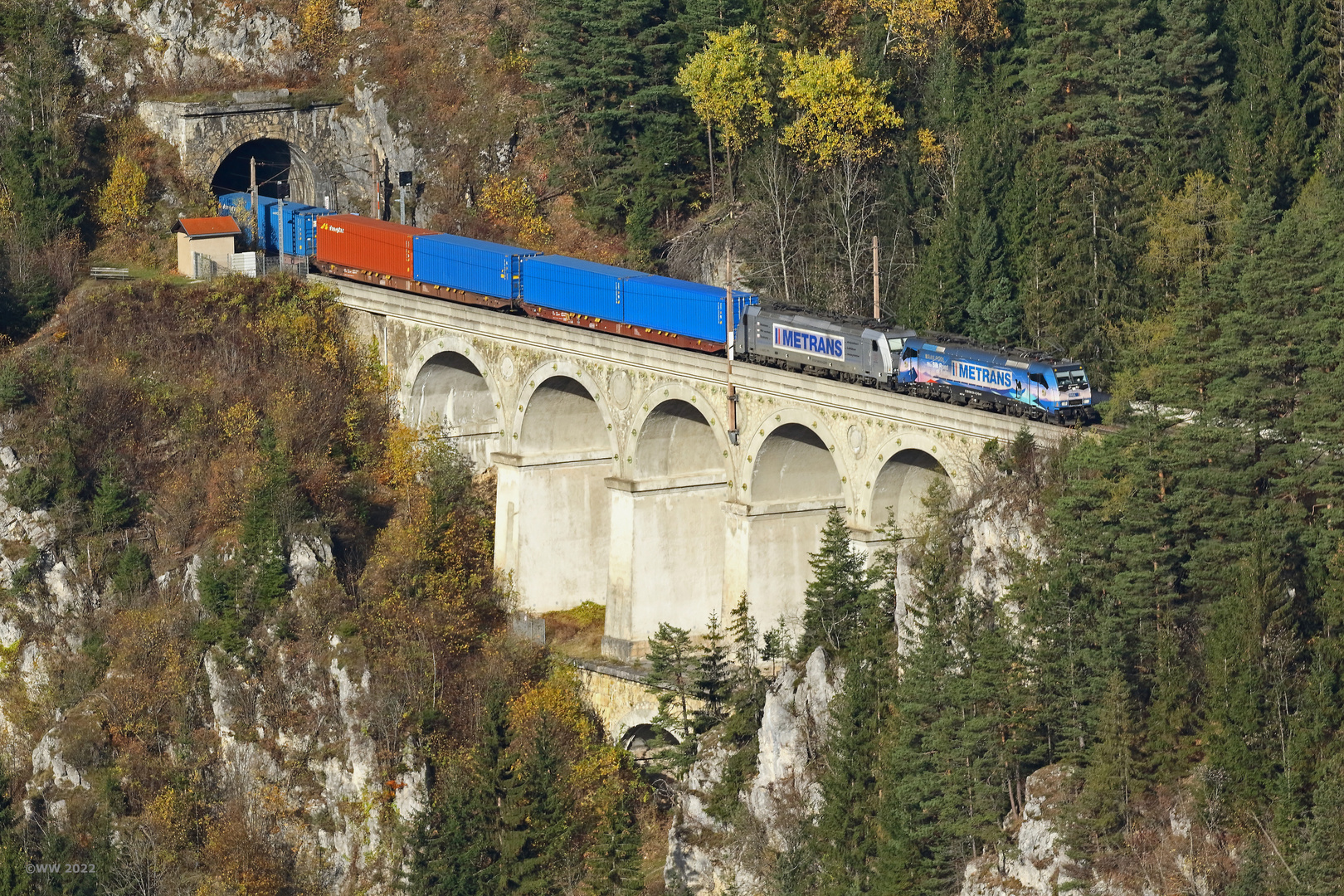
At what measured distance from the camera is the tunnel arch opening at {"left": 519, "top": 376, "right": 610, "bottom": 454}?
9569cm

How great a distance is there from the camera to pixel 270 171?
124312 millimetres

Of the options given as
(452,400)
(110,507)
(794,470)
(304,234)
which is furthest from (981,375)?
(304,234)

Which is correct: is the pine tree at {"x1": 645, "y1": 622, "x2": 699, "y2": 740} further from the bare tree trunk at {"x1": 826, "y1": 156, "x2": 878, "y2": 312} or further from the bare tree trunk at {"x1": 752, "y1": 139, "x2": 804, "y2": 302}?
the bare tree trunk at {"x1": 752, "y1": 139, "x2": 804, "y2": 302}

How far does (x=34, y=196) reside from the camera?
364ft

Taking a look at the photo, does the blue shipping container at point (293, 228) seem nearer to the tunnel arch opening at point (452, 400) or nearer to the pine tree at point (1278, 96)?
the tunnel arch opening at point (452, 400)

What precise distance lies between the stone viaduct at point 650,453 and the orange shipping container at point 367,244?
5.34 feet

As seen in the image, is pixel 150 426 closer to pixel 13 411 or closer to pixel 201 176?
pixel 13 411

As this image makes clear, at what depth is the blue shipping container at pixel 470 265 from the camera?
98750mm

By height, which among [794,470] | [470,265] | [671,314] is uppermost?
[470,265]

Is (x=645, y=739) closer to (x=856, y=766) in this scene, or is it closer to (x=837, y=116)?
(x=856, y=766)

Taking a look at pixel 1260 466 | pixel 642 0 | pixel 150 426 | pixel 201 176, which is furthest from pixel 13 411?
pixel 1260 466

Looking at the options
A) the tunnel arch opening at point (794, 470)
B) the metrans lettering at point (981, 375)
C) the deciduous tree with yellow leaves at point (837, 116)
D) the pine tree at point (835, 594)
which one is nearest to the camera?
the metrans lettering at point (981, 375)

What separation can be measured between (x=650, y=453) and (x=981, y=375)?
16929mm

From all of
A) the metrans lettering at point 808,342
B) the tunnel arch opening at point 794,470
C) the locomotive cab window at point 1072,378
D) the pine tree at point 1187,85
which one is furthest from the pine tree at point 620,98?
the locomotive cab window at point 1072,378
